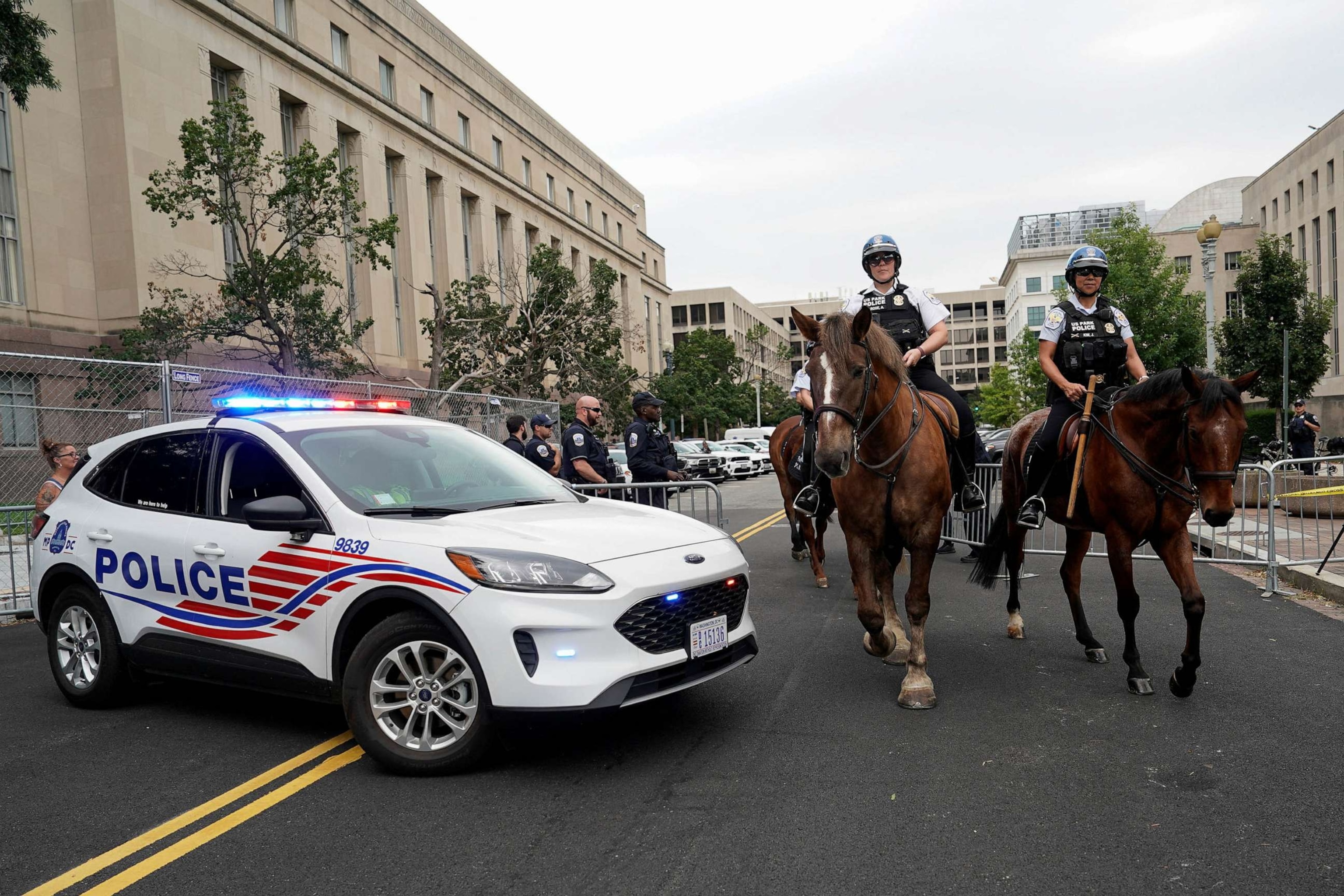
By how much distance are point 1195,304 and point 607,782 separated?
39.2m

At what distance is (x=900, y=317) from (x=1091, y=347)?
137cm

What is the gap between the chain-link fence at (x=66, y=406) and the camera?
35.1ft

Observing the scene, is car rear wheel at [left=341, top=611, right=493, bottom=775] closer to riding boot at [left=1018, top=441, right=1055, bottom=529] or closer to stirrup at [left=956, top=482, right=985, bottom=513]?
stirrup at [left=956, top=482, right=985, bottom=513]

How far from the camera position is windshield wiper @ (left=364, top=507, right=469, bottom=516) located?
5156 millimetres

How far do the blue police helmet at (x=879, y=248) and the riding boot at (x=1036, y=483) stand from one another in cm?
172

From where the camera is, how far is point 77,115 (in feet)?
89.7

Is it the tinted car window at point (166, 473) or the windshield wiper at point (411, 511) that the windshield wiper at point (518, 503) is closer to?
the windshield wiper at point (411, 511)

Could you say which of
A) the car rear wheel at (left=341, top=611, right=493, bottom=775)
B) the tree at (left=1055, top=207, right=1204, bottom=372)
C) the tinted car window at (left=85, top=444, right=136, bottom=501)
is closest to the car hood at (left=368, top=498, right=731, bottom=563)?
the car rear wheel at (left=341, top=611, right=493, bottom=775)

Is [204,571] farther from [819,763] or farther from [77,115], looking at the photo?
[77,115]

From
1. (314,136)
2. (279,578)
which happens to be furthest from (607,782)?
(314,136)

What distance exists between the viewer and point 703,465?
3625 centimetres

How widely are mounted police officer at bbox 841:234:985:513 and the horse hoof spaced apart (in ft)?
6.02

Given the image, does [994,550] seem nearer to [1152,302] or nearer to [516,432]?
[516,432]

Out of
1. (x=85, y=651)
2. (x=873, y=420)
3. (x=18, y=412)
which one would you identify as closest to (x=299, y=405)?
(x=85, y=651)
